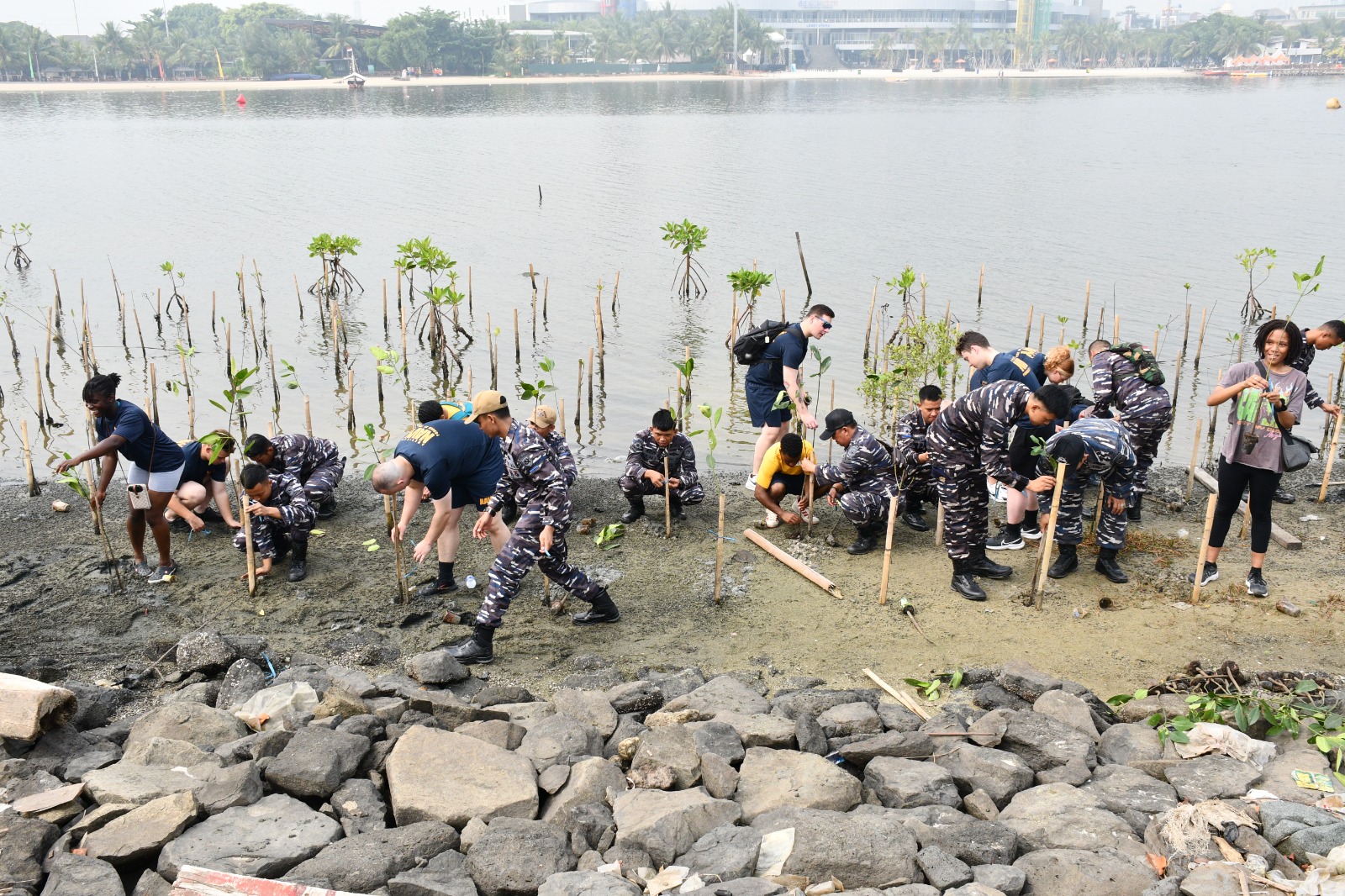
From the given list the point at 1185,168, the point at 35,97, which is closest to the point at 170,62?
the point at 35,97

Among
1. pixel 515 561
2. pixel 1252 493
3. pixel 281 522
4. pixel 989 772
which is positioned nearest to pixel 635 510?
pixel 515 561

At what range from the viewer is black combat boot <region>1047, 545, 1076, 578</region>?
9.05 m

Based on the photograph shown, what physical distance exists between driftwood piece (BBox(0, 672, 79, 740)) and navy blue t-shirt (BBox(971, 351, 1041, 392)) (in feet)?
24.4

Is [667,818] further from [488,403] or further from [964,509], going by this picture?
[964,509]

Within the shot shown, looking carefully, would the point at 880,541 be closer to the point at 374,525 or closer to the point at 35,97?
the point at 374,525

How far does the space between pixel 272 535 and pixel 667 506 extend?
3686 millimetres

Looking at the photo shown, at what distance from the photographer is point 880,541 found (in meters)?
10.0

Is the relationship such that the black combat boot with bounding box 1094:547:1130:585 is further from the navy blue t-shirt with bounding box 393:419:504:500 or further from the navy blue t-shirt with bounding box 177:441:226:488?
the navy blue t-shirt with bounding box 177:441:226:488

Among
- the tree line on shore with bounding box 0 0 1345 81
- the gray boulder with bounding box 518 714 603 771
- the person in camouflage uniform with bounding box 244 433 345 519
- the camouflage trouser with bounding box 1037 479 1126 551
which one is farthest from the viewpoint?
the tree line on shore with bounding box 0 0 1345 81

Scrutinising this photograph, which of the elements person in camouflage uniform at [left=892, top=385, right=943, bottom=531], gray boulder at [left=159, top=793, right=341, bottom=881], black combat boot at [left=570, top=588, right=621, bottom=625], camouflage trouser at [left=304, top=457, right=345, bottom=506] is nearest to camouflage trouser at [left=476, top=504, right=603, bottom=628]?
black combat boot at [left=570, top=588, right=621, bottom=625]

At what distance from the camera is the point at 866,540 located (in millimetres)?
9859

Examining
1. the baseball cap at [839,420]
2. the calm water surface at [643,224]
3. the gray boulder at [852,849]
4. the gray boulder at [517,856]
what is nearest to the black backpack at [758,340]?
the baseball cap at [839,420]

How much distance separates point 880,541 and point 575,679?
146 inches

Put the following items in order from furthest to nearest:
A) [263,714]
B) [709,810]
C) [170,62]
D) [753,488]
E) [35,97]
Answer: [170,62]
[35,97]
[753,488]
[263,714]
[709,810]
